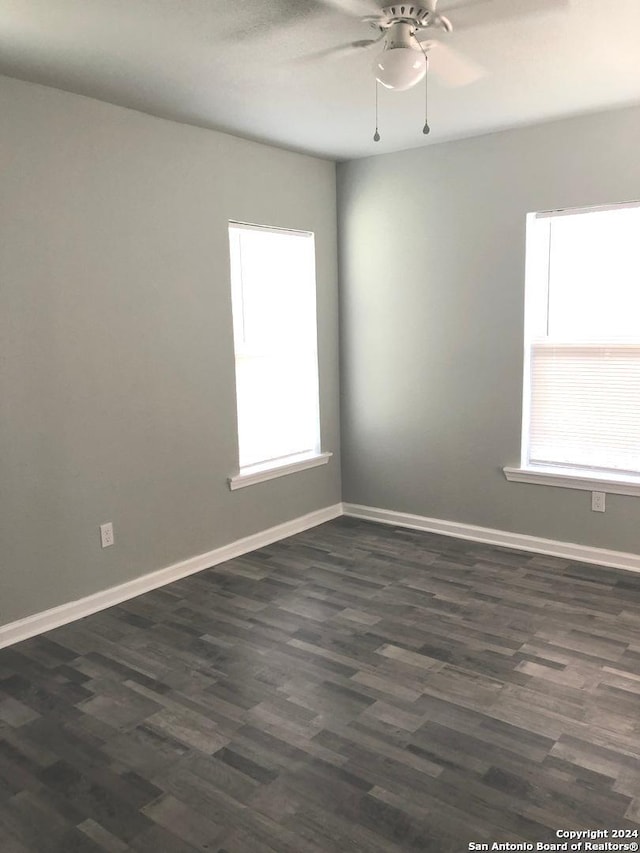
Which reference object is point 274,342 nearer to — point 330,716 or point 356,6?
point 356,6

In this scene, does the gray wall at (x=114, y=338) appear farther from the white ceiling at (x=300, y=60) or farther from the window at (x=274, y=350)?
the white ceiling at (x=300, y=60)

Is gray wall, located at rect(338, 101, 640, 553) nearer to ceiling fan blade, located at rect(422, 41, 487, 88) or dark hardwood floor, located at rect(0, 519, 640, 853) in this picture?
dark hardwood floor, located at rect(0, 519, 640, 853)

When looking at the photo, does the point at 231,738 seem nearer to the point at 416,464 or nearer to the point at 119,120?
the point at 416,464

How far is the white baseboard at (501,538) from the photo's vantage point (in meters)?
3.82

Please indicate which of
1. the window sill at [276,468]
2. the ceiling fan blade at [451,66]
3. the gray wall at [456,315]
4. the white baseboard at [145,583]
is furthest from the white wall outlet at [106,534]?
the ceiling fan blade at [451,66]

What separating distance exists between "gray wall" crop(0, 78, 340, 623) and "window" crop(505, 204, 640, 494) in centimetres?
168

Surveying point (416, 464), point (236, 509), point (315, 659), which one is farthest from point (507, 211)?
point (315, 659)

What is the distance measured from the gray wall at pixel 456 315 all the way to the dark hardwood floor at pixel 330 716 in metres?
0.64

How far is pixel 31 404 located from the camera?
3.05 meters

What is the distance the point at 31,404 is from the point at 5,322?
377 mm

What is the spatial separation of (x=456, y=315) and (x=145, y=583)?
8.02ft

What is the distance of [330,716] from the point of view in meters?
2.44

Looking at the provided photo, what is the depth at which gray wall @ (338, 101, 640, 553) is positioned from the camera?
3756 millimetres

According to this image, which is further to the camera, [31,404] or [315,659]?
[31,404]
